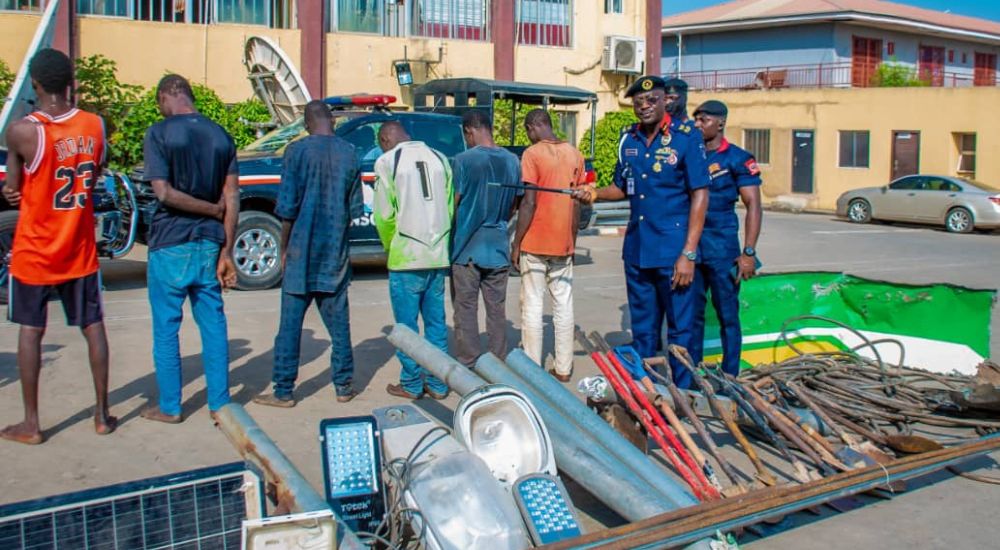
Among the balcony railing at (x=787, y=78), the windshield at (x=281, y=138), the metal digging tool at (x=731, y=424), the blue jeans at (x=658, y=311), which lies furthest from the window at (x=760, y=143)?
the metal digging tool at (x=731, y=424)

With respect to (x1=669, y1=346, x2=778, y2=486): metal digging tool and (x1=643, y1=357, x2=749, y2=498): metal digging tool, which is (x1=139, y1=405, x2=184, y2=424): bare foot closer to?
(x1=643, y1=357, x2=749, y2=498): metal digging tool

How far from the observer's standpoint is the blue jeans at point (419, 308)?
698 cm

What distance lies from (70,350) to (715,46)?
35.6 m

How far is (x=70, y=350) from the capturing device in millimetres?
8117

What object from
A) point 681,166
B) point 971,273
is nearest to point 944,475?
point 681,166

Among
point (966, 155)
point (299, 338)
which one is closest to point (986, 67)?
point (966, 155)

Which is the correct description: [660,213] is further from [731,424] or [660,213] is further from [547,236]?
[731,424]

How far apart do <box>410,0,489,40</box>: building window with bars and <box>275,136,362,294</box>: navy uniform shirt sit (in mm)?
15851

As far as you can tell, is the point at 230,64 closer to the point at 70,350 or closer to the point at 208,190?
the point at 70,350

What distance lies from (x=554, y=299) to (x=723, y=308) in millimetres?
1326

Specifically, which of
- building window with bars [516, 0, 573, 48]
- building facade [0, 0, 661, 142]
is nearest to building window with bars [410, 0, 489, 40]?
building facade [0, 0, 661, 142]

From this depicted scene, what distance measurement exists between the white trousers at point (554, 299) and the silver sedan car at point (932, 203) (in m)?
18.1

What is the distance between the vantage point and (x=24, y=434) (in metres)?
5.75

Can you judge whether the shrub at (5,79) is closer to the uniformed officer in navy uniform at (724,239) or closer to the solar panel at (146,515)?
the uniformed officer in navy uniform at (724,239)
